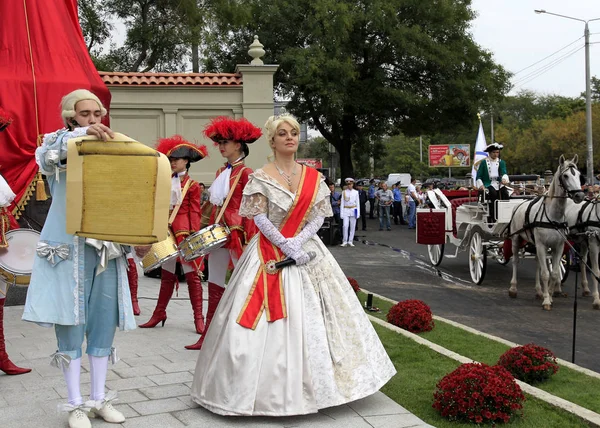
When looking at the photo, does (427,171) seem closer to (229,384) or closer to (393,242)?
(393,242)

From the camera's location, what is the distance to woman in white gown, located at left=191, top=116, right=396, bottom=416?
4.64 meters

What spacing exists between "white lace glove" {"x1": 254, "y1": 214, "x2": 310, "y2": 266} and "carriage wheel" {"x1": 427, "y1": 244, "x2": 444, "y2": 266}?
36.6 ft

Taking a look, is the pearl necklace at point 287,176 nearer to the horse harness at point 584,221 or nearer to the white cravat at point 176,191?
the white cravat at point 176,191

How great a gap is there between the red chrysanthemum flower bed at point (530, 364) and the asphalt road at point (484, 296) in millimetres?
1325

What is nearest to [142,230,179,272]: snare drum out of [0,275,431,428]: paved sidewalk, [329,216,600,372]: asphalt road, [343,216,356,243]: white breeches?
[0,275,431,428]: paved sidewalk

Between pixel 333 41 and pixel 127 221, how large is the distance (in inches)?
1135

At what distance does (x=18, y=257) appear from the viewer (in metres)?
5.77

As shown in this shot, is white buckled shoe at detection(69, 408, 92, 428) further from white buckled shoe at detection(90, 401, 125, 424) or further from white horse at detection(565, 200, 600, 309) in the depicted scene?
white horse at detection(565, 200, 600, 309)

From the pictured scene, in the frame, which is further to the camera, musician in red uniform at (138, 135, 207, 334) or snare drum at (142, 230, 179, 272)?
musician in red uniform at (138, 135, 207, 334)

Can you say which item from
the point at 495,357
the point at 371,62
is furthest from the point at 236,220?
the point at 371,62

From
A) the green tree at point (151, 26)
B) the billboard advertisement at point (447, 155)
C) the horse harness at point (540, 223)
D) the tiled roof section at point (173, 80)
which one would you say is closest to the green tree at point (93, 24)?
the green tree at point (151, 26)

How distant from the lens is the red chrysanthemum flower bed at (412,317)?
8352mm

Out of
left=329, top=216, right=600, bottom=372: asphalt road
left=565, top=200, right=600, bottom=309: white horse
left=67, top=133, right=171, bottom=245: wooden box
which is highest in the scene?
left=67, top=133, right=171, bottom=245: wooden box

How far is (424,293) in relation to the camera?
12391 mm
